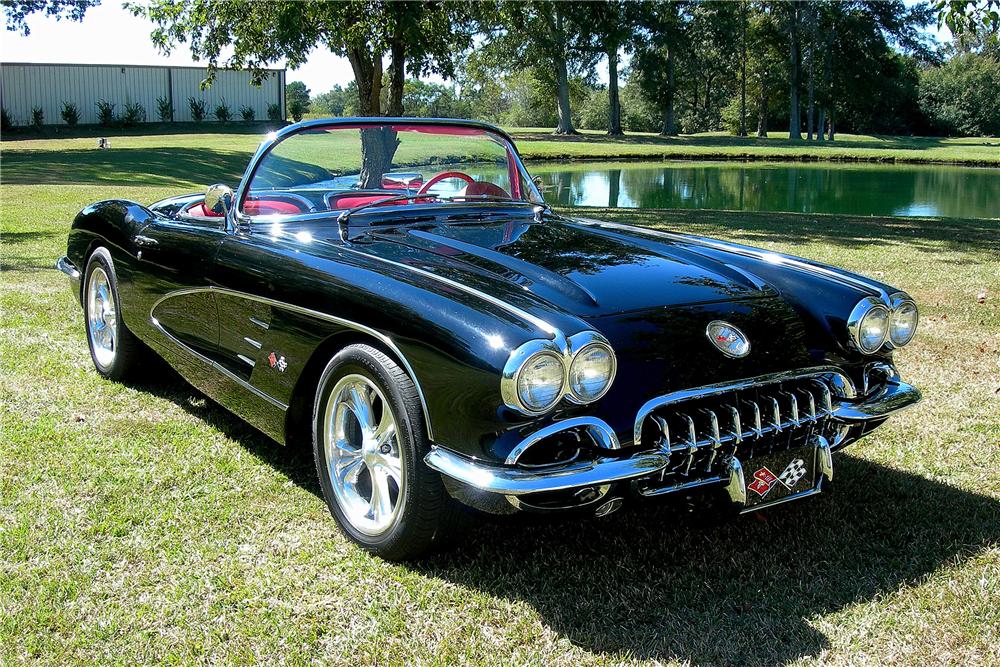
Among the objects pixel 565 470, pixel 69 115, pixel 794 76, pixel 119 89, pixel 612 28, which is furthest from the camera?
pixel 794 76

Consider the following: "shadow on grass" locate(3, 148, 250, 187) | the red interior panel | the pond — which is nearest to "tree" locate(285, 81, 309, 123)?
"shadow on grass" locate(3, 148, 250, 187)

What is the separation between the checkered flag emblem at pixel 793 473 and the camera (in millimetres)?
2908

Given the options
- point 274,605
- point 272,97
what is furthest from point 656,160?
point 274,605

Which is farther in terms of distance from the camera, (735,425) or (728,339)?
(728,339)

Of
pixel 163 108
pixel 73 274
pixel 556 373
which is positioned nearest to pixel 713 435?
pixel 556 373

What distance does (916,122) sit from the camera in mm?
63438

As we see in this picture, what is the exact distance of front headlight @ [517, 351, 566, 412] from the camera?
8.17ft

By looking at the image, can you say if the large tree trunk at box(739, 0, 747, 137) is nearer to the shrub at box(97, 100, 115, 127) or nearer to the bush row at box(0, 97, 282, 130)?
the bush row at box(0, 97, 282, 130)

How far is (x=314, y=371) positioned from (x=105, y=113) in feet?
135

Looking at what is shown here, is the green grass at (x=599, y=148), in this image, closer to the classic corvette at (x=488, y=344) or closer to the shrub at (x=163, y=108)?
the shrub at (x=163, y=108)

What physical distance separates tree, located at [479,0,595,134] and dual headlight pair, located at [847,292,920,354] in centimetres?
4066

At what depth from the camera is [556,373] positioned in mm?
2527

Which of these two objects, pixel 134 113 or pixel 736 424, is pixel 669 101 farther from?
pixel 736 424

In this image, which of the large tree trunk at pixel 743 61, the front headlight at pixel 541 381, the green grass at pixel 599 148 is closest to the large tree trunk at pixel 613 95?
the green grass at pixel 599 148
